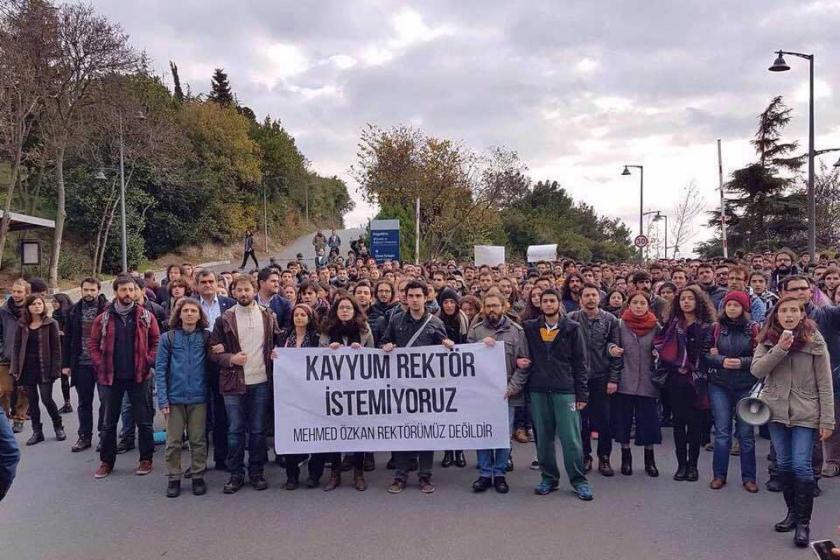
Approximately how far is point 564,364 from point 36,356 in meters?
6.21

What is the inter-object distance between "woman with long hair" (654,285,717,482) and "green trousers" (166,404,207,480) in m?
4.40

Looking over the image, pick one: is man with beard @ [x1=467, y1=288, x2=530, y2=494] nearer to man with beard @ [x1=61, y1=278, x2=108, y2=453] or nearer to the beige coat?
the beige coat

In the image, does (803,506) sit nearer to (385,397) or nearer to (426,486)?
(426,486)

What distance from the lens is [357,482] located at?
256 inches

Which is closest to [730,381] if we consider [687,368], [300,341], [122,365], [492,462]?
[687,368]

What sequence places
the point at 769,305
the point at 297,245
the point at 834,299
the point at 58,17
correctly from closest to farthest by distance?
1. the point at 834,299
2. the point at 769,305
3. the point at 58,17
4. the point at 297,245

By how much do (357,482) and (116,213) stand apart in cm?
3322

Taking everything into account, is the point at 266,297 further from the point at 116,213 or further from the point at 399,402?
the point at 116,213

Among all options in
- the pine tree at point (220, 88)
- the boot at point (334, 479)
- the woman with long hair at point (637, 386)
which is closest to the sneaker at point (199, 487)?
the boot at point (334, 479)

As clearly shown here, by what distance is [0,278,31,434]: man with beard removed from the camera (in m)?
8.43

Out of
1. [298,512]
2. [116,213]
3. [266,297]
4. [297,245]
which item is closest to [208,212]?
[116,213]

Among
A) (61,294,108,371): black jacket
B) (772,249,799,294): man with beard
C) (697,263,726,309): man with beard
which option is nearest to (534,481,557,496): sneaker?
(697,263,726,309): man with beard

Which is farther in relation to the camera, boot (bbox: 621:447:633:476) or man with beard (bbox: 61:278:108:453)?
man with beard (bbox: 61:278:108:453)

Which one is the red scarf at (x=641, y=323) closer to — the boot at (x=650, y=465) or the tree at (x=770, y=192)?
the boot at (x=650, y=465)
